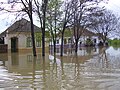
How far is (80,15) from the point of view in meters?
44.8

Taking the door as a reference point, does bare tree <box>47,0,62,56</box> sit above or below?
above

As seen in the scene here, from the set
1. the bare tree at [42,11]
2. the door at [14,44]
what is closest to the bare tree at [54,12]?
the bare tree at [42,11]

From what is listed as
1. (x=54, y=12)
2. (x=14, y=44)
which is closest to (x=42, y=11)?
(x=54, y=12)

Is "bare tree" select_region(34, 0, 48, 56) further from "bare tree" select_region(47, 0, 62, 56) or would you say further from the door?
the door

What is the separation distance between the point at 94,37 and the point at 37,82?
9452 cm

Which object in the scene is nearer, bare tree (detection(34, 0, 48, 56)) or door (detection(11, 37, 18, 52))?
bare tree (detection(34, 0, 48, 56))

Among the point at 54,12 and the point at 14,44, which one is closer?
the point at 54,12

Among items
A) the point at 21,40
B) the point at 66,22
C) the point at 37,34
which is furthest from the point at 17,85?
the point at 21,40

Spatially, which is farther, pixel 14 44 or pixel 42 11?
pixel 14 44

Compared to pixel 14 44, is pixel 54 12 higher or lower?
higher

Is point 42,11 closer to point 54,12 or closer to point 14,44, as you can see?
point 54,12

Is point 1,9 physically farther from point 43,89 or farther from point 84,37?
point 84,37

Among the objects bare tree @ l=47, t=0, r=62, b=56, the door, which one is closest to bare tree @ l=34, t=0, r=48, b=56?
bare tree @ l=47, t=0, r=62, b=56

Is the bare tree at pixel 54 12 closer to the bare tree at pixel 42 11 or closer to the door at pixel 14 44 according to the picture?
the bare tree at pixel 42 11
